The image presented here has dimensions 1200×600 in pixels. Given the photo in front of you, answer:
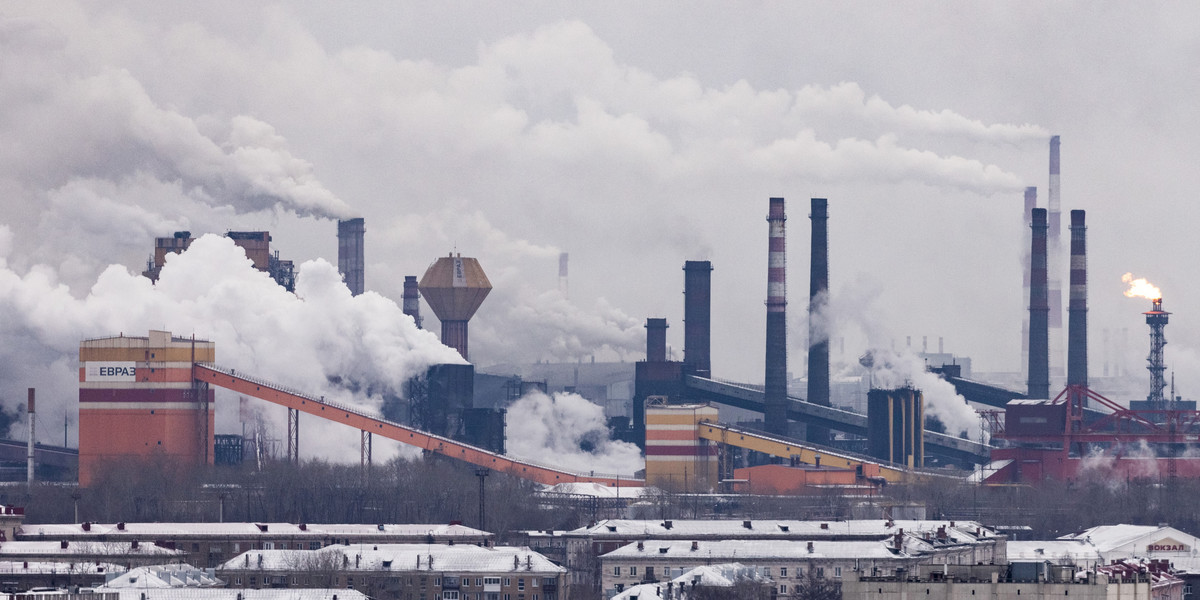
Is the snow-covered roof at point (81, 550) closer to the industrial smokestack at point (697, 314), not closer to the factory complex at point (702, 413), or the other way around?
the factory complex at point (702, 413)

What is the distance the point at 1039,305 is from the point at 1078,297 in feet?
8.99

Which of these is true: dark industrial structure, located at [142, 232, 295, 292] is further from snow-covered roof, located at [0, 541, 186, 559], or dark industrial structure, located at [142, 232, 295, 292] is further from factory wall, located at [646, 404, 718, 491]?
snow-covered roof, located at [0, 541, 186, 559]

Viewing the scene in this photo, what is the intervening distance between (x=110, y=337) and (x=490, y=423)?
1658 cm

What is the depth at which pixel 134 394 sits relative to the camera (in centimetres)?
11281

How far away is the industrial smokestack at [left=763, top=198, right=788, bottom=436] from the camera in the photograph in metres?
131

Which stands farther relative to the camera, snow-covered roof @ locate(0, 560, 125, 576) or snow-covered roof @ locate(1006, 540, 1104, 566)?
snow-covered roof @ locate(1006, 540, 1104, 566)

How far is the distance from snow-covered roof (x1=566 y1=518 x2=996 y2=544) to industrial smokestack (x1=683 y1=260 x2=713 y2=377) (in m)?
48.0

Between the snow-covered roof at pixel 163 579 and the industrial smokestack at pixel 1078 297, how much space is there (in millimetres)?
66611

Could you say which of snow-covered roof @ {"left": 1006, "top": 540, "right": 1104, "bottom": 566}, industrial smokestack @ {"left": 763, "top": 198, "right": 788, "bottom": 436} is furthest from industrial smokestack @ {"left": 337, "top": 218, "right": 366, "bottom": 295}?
snow-covered roof @ {"left": 1006, "top": 540, "right": 1104, "bottom": 566}

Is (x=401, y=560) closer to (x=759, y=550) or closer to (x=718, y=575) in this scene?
(x=718, y=575)

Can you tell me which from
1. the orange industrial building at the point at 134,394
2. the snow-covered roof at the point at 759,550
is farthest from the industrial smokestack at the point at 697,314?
the snow-covered roof at the point at 759,550

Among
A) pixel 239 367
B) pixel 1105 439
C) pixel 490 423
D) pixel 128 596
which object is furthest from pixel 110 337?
pixel 128 596

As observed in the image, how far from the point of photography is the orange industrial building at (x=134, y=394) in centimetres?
11238

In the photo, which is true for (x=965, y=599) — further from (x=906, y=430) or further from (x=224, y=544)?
(x=906, y=430)
